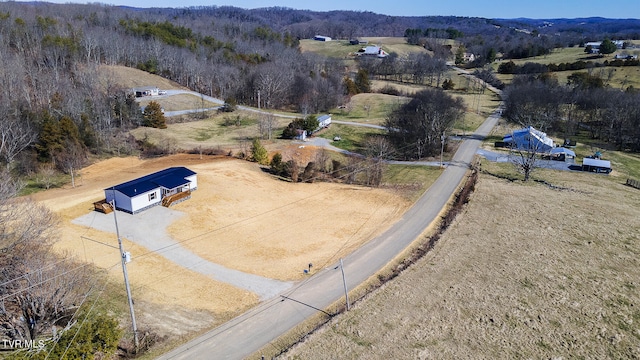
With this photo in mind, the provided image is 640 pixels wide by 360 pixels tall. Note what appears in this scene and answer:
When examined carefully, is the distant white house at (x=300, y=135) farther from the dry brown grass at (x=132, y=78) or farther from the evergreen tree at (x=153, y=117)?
the dry brown grass at (x=132, y=78)

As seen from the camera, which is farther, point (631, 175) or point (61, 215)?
point (631, 175)

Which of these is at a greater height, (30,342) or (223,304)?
(30,342)

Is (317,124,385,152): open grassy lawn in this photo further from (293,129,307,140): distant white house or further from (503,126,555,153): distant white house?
(503,126,555,153): distant white house

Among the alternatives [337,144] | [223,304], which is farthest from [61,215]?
[337,144]

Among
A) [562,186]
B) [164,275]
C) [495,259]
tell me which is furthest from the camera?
[562,186]

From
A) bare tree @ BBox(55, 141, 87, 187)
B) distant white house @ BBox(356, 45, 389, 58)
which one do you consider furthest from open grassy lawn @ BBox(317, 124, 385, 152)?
distant white house @ BBox(356, 45, 389, 58)

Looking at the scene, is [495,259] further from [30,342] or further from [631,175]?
[631,175]
